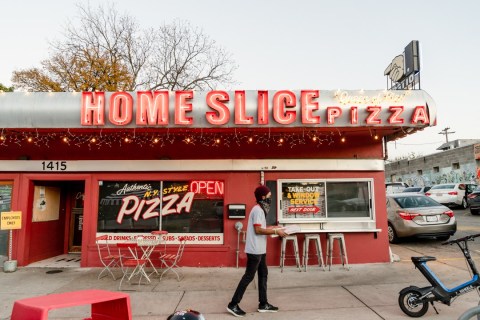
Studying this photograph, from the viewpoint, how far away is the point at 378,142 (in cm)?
867

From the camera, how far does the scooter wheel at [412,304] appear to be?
15.9 ft

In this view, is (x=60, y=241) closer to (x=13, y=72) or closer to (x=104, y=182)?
(x=104, y=182)

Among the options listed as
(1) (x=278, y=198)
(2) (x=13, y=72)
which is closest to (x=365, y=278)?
(1) (x=278, y=198)

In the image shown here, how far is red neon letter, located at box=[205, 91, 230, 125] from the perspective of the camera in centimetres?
707

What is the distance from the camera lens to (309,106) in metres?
7.12

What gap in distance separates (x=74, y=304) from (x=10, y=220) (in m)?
6.59

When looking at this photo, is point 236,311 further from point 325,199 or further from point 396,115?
point 396,115

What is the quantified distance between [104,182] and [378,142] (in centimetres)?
678

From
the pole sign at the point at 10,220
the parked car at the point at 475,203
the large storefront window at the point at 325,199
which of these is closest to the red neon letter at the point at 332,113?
the large storefront window at the point at 325,199

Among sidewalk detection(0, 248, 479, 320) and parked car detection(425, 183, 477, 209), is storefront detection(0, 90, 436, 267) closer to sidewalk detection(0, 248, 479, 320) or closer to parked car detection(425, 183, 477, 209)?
sidewalk detection(0, 248, 479, 320)

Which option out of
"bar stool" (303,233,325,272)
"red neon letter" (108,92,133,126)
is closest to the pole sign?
"red neon letter" (108,92,133,126)

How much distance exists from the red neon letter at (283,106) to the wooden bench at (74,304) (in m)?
4.76

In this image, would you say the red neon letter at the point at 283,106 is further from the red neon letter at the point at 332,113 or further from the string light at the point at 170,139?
the string light at the point at 170,139

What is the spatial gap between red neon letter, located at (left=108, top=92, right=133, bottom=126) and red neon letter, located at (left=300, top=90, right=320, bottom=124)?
345 centimetres
